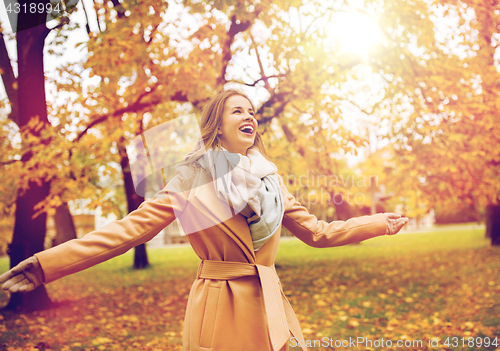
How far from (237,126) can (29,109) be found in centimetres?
484

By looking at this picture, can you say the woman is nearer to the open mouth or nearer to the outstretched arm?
the outstretched arm

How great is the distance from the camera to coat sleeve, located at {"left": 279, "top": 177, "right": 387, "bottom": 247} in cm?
201

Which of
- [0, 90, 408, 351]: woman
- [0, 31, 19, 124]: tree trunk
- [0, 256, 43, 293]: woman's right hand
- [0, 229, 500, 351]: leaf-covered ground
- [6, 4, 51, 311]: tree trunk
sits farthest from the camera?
[0, 31, 19, 124]: tree trunk

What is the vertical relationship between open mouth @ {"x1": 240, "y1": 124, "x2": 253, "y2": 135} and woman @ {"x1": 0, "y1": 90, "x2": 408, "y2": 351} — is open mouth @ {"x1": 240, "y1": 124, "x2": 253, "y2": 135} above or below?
above

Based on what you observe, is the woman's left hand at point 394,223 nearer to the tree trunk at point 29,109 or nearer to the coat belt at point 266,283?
the coat belt at point 266,283

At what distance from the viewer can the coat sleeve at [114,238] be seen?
1432 mm

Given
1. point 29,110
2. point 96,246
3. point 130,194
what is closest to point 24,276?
point 96,246

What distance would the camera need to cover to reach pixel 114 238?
60.2 inches

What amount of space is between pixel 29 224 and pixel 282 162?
422 cm

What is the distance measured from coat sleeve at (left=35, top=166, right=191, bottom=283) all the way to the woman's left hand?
1259mm

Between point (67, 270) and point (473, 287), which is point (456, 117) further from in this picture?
point (67, 270)

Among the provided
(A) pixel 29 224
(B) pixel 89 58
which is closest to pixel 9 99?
(A) pixel 29 224

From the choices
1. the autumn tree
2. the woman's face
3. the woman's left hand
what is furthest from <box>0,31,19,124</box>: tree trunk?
the woman's left hand

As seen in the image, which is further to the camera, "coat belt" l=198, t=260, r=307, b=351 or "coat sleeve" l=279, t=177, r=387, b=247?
"coat sleeve" l=279, t=177, r=387, b=247
